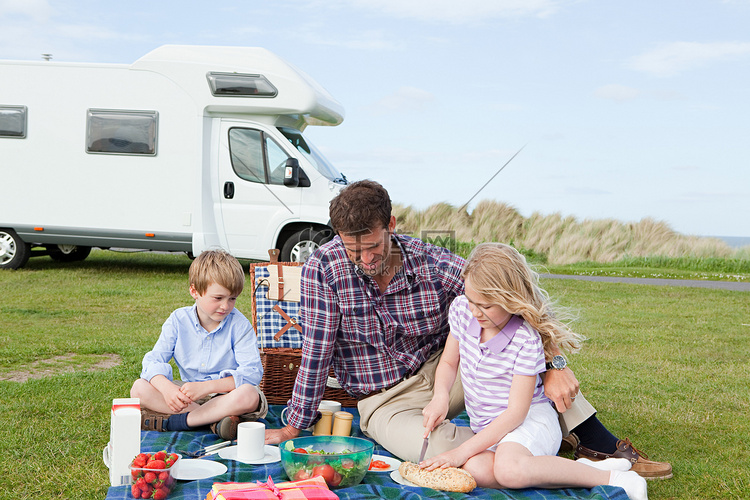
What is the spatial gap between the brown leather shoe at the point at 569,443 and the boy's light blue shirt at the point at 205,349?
1.43 m

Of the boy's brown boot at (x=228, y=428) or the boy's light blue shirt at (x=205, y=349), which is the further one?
the boy's light blue shirt at (x=205, y=349)

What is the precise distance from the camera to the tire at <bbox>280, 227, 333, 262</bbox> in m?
9.13

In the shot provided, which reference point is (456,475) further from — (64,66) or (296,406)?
(64,66)

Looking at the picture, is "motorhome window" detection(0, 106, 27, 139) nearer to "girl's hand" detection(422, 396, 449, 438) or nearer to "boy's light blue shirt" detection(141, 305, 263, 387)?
"boy's light blue shirt" detection(141, 305, 263, 387)

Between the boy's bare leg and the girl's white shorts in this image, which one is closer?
the girl's white shorts

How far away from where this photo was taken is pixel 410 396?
3.12 m

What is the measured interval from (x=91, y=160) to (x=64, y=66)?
1289 mm

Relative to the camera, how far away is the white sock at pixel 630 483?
257 centimetres

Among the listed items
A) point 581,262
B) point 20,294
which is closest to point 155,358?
point 20,294

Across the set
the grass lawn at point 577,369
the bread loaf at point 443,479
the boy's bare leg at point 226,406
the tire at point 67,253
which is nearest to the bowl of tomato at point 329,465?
the bread loaf at point 443,479

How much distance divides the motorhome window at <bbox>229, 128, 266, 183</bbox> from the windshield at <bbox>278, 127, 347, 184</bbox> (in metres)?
0.37

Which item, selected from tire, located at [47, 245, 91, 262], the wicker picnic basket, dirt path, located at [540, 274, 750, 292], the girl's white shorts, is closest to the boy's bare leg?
the wicker picnic basket

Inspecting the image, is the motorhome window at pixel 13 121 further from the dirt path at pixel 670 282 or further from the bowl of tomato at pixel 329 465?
the bowl of tomato at pixel 329 465

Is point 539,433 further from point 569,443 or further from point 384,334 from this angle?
point 384,334
